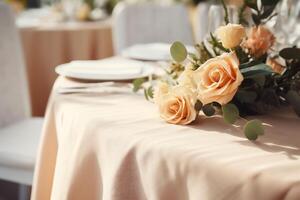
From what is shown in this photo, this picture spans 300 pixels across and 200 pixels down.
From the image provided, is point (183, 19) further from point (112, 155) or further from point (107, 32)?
point (112, 155)

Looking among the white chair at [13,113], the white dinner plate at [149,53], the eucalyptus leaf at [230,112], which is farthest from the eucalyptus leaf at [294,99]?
the white chair at [13,113]

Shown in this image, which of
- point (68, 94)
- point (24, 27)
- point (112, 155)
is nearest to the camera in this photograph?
point (112, 155)

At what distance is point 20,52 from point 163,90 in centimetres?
107

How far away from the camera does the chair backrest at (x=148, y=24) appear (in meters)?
2.25

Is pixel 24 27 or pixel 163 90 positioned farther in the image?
pixel 24 27

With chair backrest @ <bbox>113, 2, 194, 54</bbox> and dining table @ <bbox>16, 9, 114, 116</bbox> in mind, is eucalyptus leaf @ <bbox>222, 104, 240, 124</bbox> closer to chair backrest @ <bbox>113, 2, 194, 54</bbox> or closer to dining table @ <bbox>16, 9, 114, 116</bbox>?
chair backrest @ <bbox>113, 2, 194, 54</bbox>

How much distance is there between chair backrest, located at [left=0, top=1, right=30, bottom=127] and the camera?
1.72 meters

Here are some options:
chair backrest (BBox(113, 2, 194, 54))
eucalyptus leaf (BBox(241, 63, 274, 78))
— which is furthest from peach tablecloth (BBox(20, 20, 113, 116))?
eucalyptus leaf (BBox(241, 63, 274, 78))

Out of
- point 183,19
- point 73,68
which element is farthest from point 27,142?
point 183,19

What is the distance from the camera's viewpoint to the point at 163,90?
0.91 meters

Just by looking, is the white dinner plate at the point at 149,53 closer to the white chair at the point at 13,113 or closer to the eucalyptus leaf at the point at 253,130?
the white chair at the point at 13,113

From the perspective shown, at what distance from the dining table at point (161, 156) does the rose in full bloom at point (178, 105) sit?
0.02 metres

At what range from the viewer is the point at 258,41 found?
3.24 feet

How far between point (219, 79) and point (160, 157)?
176 millimetres
